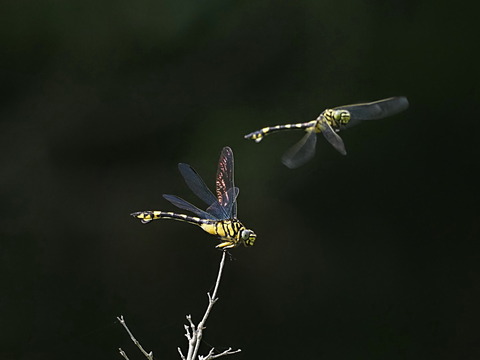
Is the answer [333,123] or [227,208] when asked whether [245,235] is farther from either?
[333,123]

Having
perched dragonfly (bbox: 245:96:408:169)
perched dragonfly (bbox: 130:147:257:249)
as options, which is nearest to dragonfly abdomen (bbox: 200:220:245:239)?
perched dragonfly (bbox: 130:147:257:249)

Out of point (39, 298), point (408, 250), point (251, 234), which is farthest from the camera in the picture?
point (408, 250)

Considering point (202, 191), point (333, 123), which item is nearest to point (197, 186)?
point (202, 191)

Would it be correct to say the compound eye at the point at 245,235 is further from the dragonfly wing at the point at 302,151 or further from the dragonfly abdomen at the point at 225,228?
the dragonfly wing at the point at 302,151

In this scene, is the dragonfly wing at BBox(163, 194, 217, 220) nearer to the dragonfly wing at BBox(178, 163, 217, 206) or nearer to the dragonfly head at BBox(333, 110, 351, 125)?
the dragonfly wing at BBox(178, 163, 217, 206)

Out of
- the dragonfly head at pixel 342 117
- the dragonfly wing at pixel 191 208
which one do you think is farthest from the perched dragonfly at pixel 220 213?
the dragonfly head at pixel 342 117

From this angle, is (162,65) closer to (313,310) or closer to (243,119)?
(243,119)

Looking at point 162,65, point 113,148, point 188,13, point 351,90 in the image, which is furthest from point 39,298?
point 351,90
